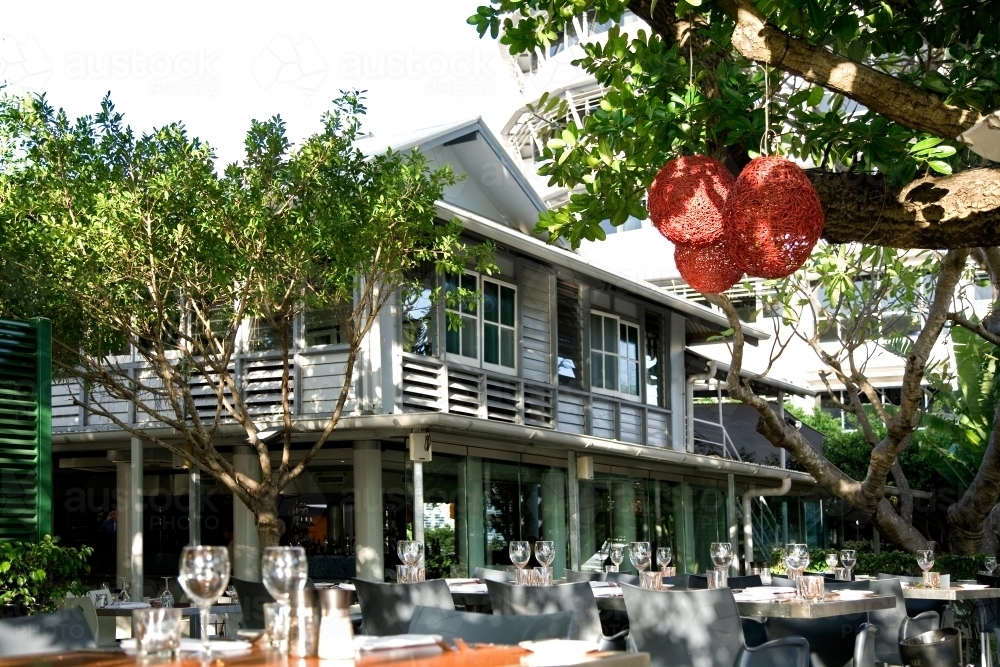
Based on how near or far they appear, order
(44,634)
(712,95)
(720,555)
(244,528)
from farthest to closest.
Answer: (244,528)
(720,555)
(712,95)
(44,634)

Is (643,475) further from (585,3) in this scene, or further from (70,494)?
(585,3)

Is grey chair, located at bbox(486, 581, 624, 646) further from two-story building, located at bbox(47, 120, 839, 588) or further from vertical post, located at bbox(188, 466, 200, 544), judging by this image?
vertical post, located at bbox(188, 466, 200, 544)

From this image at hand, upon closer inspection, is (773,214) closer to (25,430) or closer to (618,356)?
(25,430)

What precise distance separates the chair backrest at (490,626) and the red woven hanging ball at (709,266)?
1.73 meters

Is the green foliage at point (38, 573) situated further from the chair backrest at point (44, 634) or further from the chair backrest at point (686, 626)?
the chair backrest at point (686, 626)

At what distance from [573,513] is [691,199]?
11499 millimetres

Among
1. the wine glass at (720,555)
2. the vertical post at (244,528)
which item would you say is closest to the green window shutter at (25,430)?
the wine glass at (720,555)

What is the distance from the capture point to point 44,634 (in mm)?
4637

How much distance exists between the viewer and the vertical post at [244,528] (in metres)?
14.7

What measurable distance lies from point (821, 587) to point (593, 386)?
414 inches

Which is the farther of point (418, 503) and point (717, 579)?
point (418, 503)

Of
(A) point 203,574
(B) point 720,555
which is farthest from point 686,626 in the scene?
(A) point 203,574

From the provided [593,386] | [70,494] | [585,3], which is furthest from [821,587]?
[70,494]

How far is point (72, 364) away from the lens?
1230 centimetres
